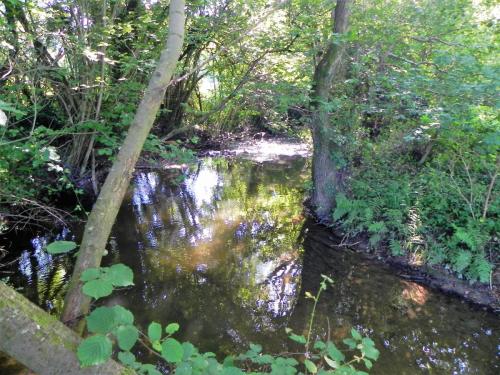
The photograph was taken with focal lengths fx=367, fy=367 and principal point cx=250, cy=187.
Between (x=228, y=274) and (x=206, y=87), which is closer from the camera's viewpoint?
(x=228, y=274)

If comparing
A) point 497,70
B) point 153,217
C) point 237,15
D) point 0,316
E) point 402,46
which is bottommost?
Result: point 153,217

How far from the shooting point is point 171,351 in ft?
5.74

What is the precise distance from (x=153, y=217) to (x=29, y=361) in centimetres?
734

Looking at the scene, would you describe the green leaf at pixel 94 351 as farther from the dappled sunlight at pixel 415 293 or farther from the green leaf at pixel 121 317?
the dappled sunlight at pixel 415 293

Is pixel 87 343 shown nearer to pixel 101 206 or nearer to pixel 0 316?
pixel 0 316

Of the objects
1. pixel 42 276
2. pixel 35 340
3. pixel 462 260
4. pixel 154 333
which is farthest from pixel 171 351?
pixel 462 260

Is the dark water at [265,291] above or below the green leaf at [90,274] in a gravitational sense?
below

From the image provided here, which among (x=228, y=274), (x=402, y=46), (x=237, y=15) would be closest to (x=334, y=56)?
(x=402, y=46)

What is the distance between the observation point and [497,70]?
15.9 ft

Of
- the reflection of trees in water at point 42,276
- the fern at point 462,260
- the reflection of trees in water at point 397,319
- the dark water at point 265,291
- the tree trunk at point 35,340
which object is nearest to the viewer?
the tree trunk at point 35,340

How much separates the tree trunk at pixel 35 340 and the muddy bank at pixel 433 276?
5.59 meters

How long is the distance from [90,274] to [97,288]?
0.39 feet

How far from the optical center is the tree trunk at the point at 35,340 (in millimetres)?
1396

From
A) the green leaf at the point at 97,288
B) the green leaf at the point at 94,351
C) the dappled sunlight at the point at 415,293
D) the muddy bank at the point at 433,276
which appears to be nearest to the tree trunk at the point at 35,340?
the green leaf at the point at 94,351
